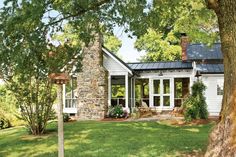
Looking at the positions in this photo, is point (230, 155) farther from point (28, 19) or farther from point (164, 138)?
point (28, 19)

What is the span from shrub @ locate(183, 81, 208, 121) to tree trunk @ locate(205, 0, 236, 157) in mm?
10549

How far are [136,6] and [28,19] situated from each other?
4.52m

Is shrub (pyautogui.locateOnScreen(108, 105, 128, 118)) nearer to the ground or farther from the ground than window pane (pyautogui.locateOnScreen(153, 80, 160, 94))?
nearer to the ground

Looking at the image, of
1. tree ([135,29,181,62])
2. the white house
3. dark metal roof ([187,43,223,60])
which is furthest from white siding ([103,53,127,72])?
tree ([135,29,181,62])

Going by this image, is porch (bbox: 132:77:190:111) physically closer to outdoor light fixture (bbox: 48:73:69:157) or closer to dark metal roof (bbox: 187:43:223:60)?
dark metal roof (bbox: 187:43:223:60)

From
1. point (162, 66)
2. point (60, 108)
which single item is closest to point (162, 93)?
point (162, 66)

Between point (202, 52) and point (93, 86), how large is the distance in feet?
28.9

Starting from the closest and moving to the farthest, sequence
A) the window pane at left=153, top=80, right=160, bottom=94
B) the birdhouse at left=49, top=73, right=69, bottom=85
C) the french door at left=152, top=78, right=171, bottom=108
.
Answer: the birdhouse at left=49, top=73, right=69, bottom=85
the french door at left=152, top=78, right=171, bottom=108
the window pane at left=153, top=80, right=160, bottom=94

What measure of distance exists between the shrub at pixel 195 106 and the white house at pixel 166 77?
4.32m

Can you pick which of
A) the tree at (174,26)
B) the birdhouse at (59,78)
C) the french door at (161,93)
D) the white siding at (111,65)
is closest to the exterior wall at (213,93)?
the tree at (174,26)

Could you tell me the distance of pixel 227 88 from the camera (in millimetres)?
9328

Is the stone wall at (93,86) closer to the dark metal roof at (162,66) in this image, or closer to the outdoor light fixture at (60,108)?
the dark metal roof at (162,66)

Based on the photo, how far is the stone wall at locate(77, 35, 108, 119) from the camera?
80.8 feet

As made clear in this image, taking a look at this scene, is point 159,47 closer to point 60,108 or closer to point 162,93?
point 162,93
